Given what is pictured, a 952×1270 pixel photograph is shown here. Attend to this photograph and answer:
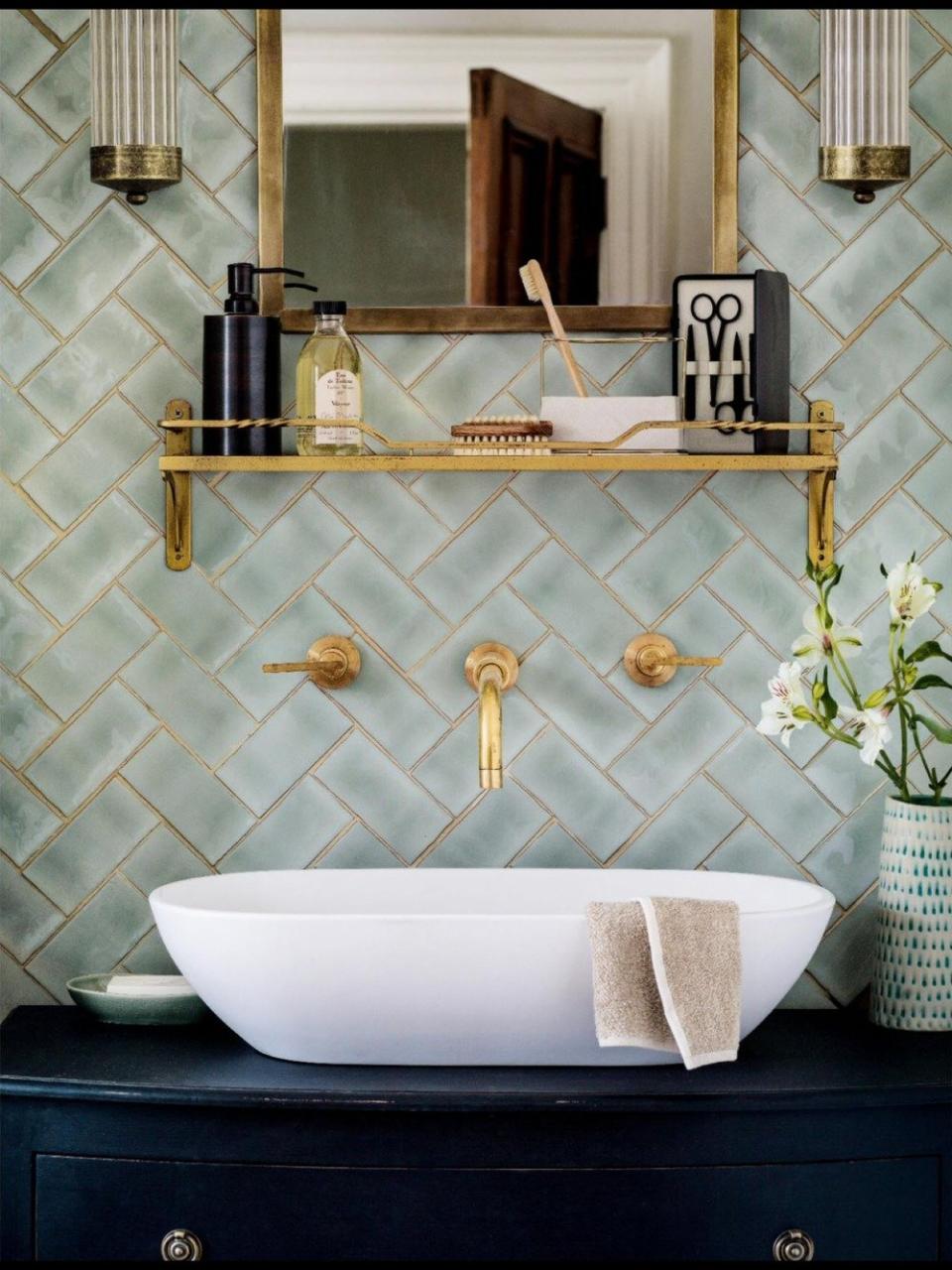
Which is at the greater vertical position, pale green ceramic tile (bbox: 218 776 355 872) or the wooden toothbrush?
the wooden toothbrush

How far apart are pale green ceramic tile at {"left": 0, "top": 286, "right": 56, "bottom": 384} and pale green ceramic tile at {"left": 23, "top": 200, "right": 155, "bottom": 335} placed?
0.02 m

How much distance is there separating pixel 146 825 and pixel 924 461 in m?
1.19

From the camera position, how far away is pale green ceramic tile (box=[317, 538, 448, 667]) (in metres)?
1.94

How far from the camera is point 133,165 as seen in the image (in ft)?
6.11

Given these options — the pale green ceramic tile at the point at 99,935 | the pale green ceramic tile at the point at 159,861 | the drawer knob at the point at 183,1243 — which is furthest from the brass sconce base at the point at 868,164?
the drawer knob at the point at 183,1243

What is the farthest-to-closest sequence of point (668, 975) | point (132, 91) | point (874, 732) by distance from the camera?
Result: point (132, 91) < point (874, 732) < point (668, 975)

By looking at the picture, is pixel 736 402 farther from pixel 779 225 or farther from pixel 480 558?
pixel 480 558

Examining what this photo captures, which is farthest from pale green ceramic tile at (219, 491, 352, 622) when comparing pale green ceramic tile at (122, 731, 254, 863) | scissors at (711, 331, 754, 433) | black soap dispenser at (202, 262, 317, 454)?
scissors at (711, 331, 754, 433)

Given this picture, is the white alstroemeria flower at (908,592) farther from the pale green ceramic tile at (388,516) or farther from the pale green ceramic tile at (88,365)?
the pale green ceramic tile at (88,365)

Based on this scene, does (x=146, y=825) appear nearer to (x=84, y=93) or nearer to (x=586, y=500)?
(x=586, y=500)

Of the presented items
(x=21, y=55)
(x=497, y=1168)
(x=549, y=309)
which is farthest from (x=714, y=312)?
(x=497, y=1168)

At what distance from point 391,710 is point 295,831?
213 millimetres

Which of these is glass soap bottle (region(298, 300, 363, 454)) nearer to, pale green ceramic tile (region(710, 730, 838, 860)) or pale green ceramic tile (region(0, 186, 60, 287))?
pale green ceramic tile (region(0, 186, 60, 287))

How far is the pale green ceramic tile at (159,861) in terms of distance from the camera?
6.37 ft
